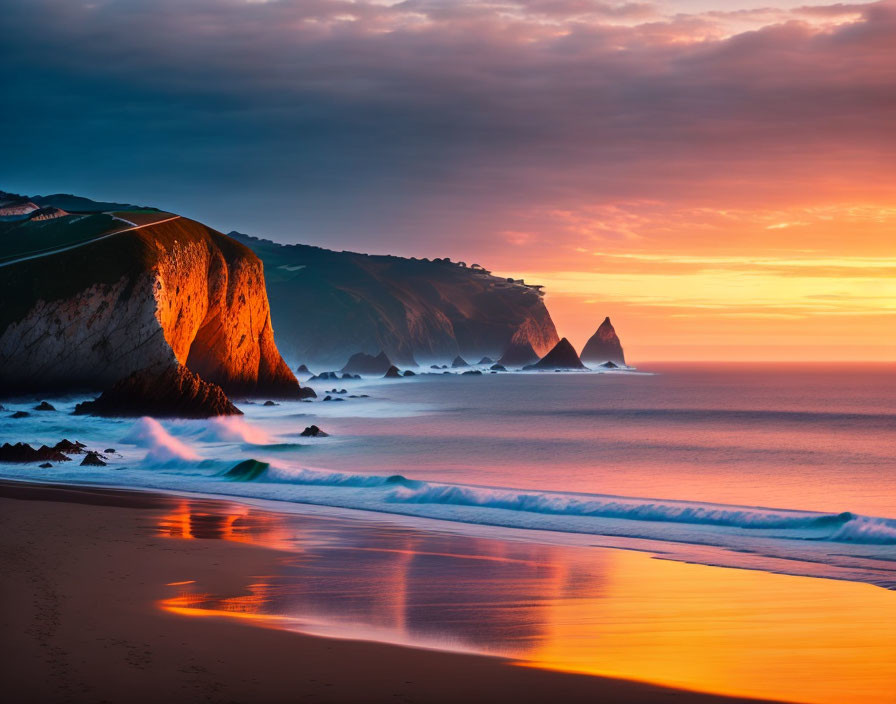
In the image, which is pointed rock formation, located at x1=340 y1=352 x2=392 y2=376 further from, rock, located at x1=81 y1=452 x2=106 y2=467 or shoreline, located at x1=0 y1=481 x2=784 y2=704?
shoreline, located at x1=0 y1=481 x2=784 y2=704

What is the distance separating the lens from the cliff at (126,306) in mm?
59469

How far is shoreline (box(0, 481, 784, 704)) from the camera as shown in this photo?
22.5 feet

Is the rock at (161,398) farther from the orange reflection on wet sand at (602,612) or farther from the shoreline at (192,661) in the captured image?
the shoreline at (192,661)

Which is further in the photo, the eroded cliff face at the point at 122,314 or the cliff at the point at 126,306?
the cliff at the point at 126,306

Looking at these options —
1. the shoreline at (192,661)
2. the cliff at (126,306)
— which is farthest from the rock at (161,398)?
the shoreline at (192,661)

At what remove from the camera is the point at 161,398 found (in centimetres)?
5184

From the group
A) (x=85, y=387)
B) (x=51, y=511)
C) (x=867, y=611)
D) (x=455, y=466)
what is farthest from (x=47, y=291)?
(x=867, y=611)

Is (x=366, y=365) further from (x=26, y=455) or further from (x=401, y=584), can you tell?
(x=401, y=584)

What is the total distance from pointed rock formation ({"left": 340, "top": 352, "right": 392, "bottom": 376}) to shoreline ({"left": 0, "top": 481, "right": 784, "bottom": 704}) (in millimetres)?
180469

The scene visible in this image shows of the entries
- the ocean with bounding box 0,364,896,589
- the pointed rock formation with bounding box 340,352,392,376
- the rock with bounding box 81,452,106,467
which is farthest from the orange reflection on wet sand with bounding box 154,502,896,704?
the pointed rock formation with bounding box 340,352,392,376

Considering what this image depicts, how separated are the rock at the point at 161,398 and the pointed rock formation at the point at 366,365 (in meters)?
138

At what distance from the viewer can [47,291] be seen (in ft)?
204

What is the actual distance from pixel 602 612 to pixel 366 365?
18317 cm

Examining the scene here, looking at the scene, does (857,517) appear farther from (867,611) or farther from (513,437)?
(513,437)
